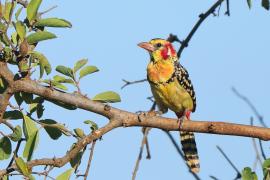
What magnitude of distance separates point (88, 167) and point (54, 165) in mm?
185

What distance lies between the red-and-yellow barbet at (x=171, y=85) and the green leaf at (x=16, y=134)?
238 cm

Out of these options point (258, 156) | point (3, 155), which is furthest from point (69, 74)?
point (258, 156)

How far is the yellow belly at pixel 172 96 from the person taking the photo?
5367 mm

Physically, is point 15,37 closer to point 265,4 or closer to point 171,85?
point 265,4

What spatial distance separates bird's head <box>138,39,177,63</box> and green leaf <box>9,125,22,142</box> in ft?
9.03

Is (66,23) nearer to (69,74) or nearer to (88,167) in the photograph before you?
(69,74)

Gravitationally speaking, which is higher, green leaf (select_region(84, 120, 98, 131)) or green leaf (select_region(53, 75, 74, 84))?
green leaf (select_region(53, 75, 74, 84))

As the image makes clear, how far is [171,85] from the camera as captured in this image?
5438mm

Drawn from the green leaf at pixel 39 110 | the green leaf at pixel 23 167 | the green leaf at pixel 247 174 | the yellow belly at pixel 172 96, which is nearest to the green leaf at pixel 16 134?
the green leaf at pixel 39 110

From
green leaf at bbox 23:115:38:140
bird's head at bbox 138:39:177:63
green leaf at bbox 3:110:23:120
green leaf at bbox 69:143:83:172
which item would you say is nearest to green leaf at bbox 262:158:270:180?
green leaf at bbox 69:143:83:172

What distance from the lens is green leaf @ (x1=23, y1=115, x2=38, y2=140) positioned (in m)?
3.08

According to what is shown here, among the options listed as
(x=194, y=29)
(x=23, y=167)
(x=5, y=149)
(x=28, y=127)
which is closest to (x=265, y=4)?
(x=194, y=29)

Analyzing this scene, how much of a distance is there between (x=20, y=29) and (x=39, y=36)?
0.10 metres

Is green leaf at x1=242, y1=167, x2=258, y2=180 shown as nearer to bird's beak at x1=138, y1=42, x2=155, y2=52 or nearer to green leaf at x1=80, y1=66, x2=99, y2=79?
green leaf at x1=80, y1=66, x2=99, y2=79
